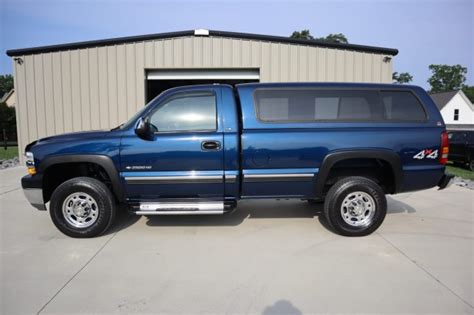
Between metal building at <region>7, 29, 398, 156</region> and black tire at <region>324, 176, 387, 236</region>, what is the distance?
6.53 metres

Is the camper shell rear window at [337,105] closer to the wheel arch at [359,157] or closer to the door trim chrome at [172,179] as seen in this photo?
the wheel arch at [359,157]

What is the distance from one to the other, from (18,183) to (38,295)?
20.3ft

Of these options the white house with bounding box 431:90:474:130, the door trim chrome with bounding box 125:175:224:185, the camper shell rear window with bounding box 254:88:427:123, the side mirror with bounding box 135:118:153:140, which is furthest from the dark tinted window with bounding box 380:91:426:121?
the white house with bounding box 431:90:474:130

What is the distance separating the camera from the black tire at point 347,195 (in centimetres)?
Result: 425

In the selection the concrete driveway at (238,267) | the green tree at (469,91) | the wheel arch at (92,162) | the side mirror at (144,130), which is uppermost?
the green tree at (469,91)

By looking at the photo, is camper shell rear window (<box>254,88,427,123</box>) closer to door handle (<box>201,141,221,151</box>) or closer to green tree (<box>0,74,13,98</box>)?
door handle (<box>201,141,221,151</box>)

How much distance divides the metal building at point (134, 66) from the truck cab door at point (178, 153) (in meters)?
6.24

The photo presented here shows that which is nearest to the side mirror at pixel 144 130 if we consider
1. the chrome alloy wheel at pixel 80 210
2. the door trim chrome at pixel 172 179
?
the door trim chrome at pixel 172 179

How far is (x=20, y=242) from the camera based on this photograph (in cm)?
419

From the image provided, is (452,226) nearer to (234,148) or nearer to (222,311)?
(234,148)

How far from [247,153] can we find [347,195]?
1472 mm

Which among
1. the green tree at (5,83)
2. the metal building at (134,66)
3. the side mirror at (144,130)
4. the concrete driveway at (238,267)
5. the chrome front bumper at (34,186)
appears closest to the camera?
the concrete driveway at (238,267)

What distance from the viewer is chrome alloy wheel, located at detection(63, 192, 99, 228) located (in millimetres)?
4254

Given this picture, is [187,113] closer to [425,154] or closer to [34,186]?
[34,186]
